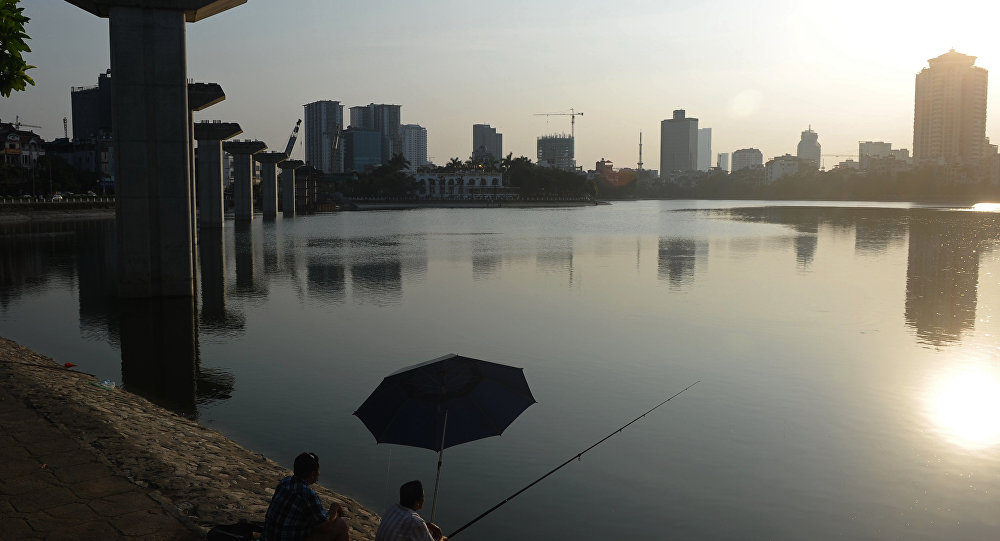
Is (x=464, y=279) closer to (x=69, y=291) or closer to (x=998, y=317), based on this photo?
(x=69, y=291)

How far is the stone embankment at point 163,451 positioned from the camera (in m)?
9.98

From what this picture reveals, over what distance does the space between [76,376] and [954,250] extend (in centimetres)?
5446

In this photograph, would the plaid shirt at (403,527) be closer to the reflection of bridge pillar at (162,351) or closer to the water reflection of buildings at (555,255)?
the reflection of bridge pillar at (162,351)

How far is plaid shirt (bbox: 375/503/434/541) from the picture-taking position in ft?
24.1

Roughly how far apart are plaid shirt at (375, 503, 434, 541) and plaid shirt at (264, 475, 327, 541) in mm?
683

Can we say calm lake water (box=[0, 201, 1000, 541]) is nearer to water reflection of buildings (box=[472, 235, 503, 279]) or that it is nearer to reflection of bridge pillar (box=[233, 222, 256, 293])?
reflection of bridge pillar (box=[233, 222, 256, 293])

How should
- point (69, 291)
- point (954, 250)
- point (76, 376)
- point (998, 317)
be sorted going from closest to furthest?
point (76, 376)
point (998, 317)
point (69, 291)
point (954, 250)

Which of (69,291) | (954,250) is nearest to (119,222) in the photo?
(69,291)

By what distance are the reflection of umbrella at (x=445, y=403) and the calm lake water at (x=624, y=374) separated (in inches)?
119

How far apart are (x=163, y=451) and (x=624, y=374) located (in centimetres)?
1089

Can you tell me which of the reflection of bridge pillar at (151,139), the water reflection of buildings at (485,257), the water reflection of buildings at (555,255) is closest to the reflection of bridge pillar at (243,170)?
the water reflection of buildings at (485,257)

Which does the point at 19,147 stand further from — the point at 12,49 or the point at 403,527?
the point at 403,527

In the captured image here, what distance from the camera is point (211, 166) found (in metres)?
85.2

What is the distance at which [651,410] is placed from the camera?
1592 centimetres
